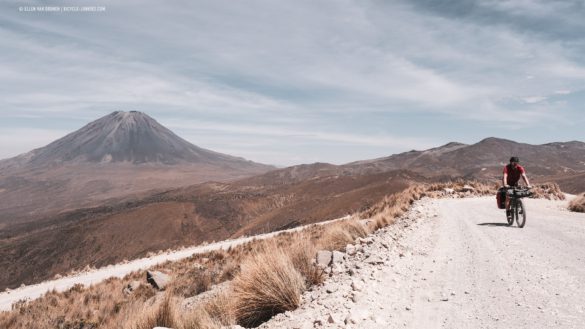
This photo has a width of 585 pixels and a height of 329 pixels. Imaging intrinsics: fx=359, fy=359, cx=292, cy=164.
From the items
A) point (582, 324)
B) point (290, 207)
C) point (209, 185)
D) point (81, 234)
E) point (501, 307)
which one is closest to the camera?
point (582, 324)

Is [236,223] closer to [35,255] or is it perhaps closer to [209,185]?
[35,255]

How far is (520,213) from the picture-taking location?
11.2 metres

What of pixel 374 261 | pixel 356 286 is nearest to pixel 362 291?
pixel 356 286

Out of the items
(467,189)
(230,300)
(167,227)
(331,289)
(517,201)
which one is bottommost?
(167,227)

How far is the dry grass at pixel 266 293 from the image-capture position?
566 cm

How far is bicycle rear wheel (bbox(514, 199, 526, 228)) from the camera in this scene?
10805 mm

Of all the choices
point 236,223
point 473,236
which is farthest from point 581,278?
point 236,223

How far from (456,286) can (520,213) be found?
7203mm

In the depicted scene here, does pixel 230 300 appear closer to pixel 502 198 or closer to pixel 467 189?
pixel 502 198

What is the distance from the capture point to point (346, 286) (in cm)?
597

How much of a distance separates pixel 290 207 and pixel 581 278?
66.7m

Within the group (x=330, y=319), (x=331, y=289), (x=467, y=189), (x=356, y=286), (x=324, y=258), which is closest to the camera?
(x=330, y=319)

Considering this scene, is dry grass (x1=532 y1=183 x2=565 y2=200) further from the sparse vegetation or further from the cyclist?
the sparse vegetation

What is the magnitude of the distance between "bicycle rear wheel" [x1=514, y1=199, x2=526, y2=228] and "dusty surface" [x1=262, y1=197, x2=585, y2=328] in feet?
4.10
